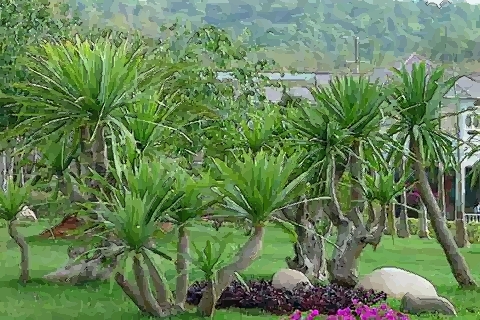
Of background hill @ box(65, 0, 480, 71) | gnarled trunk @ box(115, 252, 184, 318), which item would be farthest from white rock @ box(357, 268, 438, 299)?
background hill @ box(65, 0, 480, 71)

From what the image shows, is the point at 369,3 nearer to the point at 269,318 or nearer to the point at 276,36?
the point at 276,36

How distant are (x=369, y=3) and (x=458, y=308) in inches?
1353

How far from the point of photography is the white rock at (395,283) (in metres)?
7.68

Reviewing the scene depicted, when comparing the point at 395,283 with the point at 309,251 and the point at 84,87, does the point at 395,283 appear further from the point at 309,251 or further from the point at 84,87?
the point at 84,87

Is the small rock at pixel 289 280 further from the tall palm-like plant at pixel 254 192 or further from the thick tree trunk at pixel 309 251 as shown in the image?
the tall palm-like plant at pixel 254 192

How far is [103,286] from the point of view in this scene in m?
8.60

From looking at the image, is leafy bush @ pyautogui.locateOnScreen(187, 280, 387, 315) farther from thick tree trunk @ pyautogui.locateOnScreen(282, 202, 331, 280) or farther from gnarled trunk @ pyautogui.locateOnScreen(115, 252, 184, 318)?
thick tree trunk @ pyautogui.locateOnScreen(282, 202, 331, 280)

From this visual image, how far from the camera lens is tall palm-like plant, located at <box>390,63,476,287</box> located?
8094mm

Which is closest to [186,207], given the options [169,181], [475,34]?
[169,181]

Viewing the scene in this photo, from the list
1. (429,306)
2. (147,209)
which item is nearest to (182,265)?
(147,209)

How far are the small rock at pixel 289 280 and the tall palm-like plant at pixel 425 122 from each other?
1632 millimetres

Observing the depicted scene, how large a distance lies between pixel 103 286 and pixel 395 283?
125 inches

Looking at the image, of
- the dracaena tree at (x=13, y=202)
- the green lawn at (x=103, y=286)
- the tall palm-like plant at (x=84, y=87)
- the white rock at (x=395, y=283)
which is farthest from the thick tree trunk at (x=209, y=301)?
the dracaena tree at (x=13, y=202)

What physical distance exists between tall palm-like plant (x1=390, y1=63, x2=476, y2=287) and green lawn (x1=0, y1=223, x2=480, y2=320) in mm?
480
